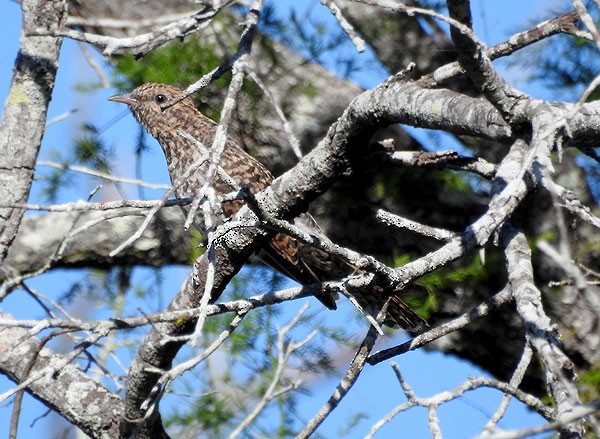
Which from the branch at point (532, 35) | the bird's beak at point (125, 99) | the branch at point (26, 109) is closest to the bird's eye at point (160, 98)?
the bird's beak at point (125, 99)

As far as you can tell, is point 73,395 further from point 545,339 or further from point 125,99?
point 545,339

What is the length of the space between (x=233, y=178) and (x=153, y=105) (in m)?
0.85

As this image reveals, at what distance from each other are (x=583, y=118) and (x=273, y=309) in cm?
255

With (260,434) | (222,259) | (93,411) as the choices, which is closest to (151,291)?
(260,434)

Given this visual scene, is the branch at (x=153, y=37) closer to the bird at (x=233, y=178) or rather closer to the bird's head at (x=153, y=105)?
the bird at (x=233, y=178)

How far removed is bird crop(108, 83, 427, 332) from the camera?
4074 millimetres

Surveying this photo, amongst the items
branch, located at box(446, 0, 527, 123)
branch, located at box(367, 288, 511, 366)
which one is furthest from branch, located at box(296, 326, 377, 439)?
branch, located at box(446, 0, 527, 123)

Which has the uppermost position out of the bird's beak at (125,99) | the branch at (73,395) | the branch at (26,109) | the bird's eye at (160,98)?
the bird's beak at (125,99)

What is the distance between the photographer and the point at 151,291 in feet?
17.1

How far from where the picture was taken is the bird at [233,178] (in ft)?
13.4

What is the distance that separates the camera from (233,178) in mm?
4516

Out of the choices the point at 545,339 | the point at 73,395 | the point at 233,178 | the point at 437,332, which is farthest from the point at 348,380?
the point at 233,178

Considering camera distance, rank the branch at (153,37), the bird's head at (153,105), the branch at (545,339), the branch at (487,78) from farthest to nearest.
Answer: the bird's head at (153,105)
the branch at (487,78)
the branch at (153,37)
the branch at (545,339)

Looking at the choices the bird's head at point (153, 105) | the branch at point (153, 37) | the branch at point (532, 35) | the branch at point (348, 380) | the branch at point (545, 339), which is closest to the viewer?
the branch at point (545, 339)
